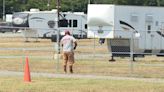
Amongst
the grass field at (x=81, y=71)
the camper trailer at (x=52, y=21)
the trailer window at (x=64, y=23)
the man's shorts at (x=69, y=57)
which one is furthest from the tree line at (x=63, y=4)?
the man's shorts at (x=69, y=57)

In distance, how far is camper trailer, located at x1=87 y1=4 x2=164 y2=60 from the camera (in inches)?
1150

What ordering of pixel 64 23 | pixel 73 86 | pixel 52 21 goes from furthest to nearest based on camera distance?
1. pixel 52 21
2. pixel 64 23
3. pixel 73 86

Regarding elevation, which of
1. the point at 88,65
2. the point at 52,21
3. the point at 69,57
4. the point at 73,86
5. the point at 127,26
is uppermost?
the point at 127,26

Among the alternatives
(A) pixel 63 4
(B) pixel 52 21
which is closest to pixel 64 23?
(B) pixel 52 21

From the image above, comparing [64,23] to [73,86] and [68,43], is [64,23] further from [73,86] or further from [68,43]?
[73,86]

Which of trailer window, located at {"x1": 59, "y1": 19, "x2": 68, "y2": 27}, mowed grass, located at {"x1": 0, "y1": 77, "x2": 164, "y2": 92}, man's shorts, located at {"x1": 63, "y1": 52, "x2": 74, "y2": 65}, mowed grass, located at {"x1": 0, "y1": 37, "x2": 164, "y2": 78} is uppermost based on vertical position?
→ trailer window, located at {"x1": 59, "y1": 19, "x2": 68, "y2": 27}

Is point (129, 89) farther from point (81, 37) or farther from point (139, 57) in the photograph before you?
point (81, 37)

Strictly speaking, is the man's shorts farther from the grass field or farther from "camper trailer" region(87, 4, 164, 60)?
"camper trailer" region(87, 4, 164, 60)

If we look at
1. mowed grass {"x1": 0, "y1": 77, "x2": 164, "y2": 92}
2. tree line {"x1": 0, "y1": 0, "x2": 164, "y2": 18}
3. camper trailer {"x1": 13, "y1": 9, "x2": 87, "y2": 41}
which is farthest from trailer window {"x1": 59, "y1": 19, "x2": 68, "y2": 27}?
tree line {"x1": 0, "y1": 0, "x2": 164, "y2": 18}

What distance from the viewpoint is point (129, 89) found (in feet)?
50.3

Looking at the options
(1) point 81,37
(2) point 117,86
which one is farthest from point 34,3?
(2) point 117,86

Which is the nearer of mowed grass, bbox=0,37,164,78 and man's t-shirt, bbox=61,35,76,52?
man's t-shirt, bbox=61,35,76,52

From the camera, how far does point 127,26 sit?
100.0 ft

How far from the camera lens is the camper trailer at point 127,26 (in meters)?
29.2
